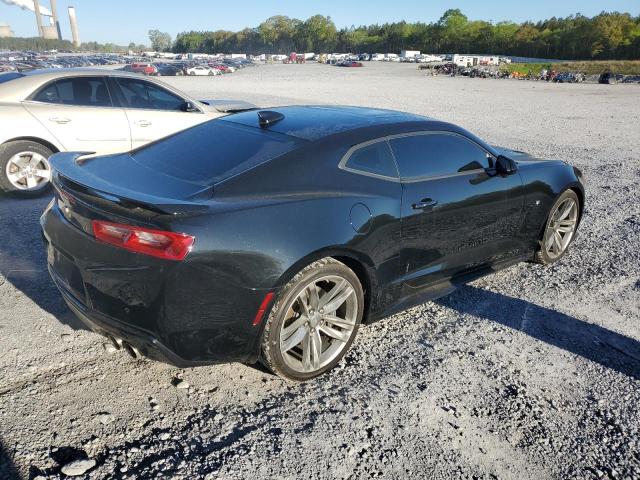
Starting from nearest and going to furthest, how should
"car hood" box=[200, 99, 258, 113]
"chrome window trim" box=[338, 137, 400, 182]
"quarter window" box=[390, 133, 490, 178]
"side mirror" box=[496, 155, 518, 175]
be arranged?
"chrome window trim" box=[338, 137, 400, 182] < "quarter window" box=[390, 133, 490, 178] < "side mirror" box=[496, 155, 518, 175] < "car hood" box=[200, 99, 258, 113]

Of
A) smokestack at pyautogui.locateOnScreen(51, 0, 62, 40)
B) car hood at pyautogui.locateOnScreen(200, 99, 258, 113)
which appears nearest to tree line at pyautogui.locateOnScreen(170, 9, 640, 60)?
smokestack at pyautogui.locateOnScreen(51, 0, 62, 40)

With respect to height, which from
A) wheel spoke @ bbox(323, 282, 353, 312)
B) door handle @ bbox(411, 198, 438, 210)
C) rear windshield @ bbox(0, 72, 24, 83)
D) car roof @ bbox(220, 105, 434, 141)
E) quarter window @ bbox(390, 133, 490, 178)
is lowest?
wheel spoke @ bbox(323, 282, 353, 312)

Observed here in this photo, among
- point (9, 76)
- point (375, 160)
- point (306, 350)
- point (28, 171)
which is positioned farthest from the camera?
point (9, 76)

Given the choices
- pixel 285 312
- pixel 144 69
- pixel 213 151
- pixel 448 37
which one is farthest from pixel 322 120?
pixel 448 37

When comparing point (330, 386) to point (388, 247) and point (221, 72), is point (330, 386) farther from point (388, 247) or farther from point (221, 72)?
point (221, 72)

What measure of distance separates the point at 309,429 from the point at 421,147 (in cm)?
207

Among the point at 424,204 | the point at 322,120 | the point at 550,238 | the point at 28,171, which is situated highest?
the point at 322,120

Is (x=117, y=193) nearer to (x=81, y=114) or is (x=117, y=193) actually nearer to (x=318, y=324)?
(x=318, y=324)

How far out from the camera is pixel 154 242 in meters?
2.41

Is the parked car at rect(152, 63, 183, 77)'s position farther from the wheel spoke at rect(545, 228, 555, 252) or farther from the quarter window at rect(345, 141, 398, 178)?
the quarter window at rect(345, 141, 398, 178)

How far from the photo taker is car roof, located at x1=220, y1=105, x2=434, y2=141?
3.33 m

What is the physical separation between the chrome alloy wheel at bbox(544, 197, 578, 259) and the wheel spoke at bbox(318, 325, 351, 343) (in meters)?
2.55

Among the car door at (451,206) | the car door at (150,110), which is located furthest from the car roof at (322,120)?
the car door at (150,110)

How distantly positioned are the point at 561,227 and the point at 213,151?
11.7 ft
